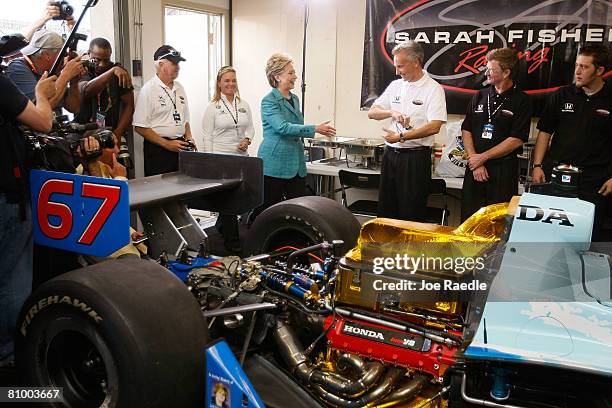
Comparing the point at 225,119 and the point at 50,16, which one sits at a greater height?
the point at 50,16

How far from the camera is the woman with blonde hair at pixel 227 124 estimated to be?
554 centimetres

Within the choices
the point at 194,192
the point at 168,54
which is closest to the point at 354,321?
the point at 194,192

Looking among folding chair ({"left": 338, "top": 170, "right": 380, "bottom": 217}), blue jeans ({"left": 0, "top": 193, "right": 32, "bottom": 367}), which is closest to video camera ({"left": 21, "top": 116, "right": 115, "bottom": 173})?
blue jeans ({"left": 0, "top": 193, "right": 32, "bottom": 367})

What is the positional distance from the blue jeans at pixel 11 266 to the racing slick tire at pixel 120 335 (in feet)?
1.54

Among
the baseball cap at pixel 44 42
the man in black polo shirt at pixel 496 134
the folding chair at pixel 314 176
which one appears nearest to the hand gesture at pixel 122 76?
the baseball cap at pixel 44 42

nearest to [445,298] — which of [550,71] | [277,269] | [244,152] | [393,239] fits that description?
[393,239]

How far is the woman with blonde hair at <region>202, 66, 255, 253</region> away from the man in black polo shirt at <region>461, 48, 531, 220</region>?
85.0 inches

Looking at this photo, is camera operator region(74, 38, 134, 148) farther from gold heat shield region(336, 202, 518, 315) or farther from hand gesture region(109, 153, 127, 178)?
gold heat shield region(336, 202, 518, 315)

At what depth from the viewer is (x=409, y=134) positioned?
4441 mm

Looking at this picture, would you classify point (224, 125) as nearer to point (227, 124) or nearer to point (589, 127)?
point (227, 124)

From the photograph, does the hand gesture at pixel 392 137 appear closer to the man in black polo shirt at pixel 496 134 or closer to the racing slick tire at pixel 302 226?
the man in black polo shirt at pixel 496 134

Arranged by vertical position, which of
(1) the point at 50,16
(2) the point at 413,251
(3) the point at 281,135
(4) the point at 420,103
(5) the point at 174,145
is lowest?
(2) the point at 413,251

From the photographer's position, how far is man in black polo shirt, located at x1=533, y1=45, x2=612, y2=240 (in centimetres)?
418

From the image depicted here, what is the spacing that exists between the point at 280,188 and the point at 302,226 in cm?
178
